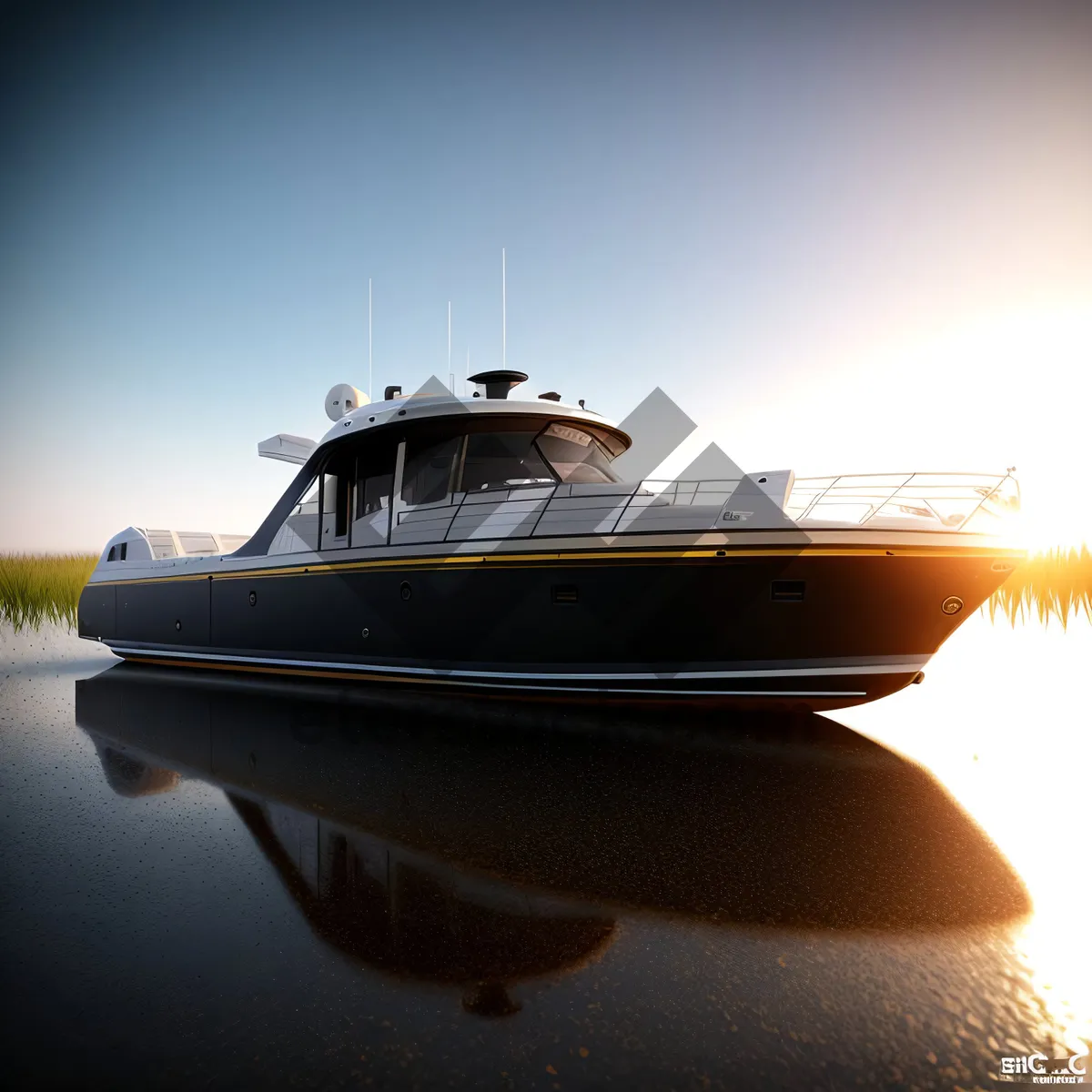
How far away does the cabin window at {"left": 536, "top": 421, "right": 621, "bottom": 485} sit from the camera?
269 inches

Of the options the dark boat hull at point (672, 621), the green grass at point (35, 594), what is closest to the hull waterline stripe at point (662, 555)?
the dark boat hull at point (672, 621)

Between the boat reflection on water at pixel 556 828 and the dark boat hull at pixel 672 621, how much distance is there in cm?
40

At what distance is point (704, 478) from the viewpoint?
5.46m

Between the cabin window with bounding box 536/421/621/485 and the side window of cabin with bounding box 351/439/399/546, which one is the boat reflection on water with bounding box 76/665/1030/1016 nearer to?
Answer: the side window of cabin with bounding box 351/439/399/546

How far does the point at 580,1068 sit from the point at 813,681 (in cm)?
407

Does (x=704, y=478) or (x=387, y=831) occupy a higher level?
(x=704, y=478)

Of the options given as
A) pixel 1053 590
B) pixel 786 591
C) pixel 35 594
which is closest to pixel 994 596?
pixel 1053 590

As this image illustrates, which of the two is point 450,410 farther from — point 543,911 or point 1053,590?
point 1053,590

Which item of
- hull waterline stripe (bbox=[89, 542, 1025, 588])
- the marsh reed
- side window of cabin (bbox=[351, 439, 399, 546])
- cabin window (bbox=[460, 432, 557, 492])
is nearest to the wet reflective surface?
hull waterline stripe (bbox=[89, 542, 1025, 588])

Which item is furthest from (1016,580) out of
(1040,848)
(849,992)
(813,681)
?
(849,992)

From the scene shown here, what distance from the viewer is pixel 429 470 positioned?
6926 mm

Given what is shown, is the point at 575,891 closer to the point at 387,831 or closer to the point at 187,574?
the point at 387,831

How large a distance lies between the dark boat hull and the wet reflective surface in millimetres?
579

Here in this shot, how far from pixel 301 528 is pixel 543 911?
254 inches
